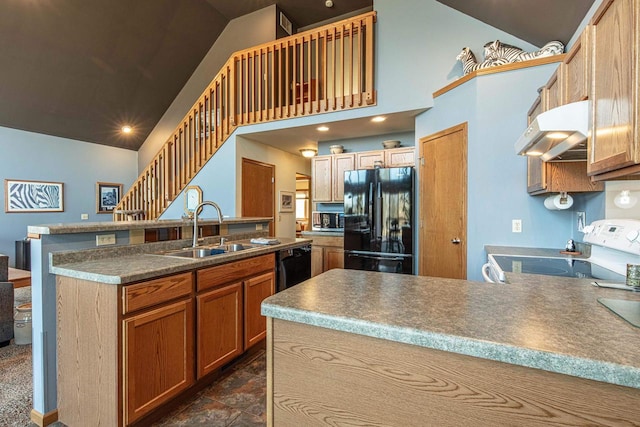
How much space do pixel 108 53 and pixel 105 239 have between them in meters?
4.60

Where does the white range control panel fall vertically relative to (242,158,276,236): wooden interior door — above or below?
below

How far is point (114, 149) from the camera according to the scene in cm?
644

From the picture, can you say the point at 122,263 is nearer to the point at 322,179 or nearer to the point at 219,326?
the point at 219,326

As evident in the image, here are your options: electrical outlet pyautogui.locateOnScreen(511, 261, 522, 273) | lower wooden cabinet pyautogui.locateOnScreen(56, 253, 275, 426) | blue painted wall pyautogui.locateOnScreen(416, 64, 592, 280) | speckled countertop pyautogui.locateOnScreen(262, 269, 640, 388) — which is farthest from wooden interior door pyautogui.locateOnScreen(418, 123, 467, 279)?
lower wooden cabinet pyautogui.locateOnScreen(56, 253, 275, 426)

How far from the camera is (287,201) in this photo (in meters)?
6.21

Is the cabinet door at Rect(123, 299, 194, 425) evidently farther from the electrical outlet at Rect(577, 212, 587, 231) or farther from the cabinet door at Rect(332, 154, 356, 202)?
the cabinet door at Rect(332, 154, 356, 202)

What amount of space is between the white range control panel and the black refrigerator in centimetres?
191

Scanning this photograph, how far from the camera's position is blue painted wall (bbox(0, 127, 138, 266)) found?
4.91 m

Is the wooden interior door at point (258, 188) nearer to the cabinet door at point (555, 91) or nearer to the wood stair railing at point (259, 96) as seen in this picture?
the wood stair railing at point (259, 96)

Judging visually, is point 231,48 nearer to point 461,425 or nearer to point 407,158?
point 407,158

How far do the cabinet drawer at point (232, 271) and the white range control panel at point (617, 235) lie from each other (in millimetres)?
2313

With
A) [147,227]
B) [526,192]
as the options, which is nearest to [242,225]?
[147,227]

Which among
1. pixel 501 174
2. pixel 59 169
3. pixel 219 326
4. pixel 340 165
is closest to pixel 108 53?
pixel 59 169

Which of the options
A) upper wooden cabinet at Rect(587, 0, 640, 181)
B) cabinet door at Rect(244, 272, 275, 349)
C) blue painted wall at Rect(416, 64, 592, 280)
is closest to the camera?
upper wooden cabinet at Rect(587, 0, 640, 181)
